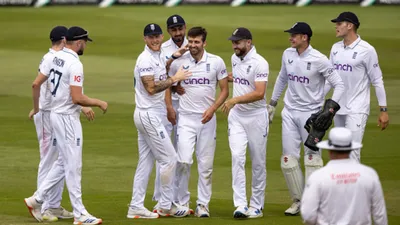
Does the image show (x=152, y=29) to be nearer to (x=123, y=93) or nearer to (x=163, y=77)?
(x=163, y=77)

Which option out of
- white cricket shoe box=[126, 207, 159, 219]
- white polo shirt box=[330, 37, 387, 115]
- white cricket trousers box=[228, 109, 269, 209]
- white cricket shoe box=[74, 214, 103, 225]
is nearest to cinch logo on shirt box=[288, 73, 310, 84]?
white cricket trousers box=[228, 109, 269, 209]

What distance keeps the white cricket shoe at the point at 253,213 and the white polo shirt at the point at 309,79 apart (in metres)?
1.26

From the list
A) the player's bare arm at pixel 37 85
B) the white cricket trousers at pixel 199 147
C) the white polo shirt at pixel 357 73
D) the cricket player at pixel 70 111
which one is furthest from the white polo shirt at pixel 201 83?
the player's bare arm at pixel 37 85

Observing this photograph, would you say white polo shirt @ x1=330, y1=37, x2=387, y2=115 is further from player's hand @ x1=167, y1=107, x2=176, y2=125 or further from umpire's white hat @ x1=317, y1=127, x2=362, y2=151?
umpire's white hat @ x1=317, y1=127, x2=362, y2=151

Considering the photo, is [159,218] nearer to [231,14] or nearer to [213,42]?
[213,42]

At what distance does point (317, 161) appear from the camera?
10.8 metres

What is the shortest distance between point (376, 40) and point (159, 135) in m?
18.3

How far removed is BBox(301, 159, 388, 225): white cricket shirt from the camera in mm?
6965

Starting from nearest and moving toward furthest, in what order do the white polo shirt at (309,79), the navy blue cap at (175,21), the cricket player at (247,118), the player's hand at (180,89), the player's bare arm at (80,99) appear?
1. the player's bare arm at (80,99)
2. the cricket player at (247,118)
3. the white polo shirt at (309,79)
4. the player's hand at (180,89)
5. the navy blue cap at (175,21)

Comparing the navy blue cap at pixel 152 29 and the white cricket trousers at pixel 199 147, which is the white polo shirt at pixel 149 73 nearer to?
the navy blue cap at pixel 152 29

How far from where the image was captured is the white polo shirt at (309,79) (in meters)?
10.9

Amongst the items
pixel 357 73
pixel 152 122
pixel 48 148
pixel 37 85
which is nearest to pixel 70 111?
pixel 37 85

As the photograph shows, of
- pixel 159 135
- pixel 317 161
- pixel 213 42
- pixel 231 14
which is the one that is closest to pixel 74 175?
pixel 159 135

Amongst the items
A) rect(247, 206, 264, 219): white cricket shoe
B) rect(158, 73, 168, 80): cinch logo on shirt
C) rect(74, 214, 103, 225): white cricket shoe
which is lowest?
rect(247, 206, 264, 219): white cricket shoe
